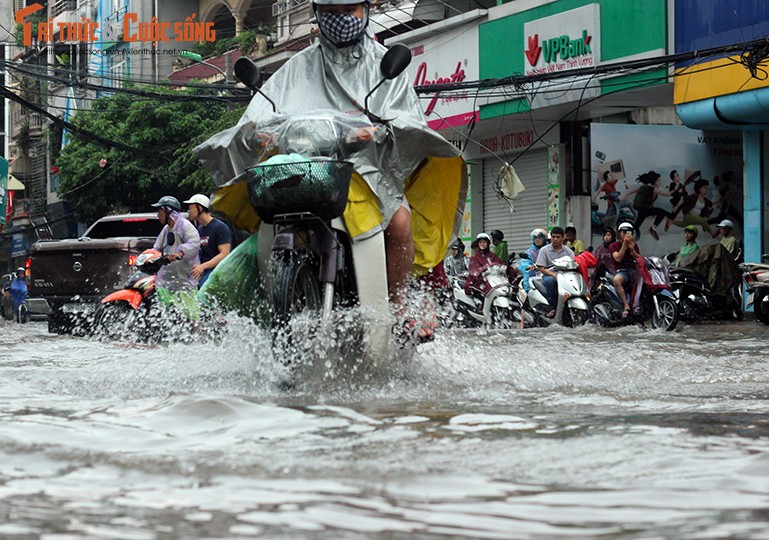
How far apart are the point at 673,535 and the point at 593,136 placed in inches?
764

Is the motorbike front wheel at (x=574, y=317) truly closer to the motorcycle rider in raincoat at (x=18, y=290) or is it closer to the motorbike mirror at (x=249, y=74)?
the motorbike mirror at (x=249, y=74)

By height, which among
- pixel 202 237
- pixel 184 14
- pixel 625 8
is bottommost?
pixel 202 237

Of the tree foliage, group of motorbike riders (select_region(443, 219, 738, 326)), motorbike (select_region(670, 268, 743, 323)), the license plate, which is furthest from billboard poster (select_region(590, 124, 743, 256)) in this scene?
the tree foliage

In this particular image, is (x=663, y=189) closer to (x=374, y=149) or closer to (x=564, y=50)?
(x=564, y=50)

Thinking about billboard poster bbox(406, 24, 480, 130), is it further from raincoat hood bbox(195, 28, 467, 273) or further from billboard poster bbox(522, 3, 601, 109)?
raincoat hood bbox(195, 28, 467, 273)

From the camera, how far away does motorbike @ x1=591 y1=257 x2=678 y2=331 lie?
16266 millimetres

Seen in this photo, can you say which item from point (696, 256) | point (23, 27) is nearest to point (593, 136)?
point (696, 256)

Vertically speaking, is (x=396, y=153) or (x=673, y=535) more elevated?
(x=396, y=153)

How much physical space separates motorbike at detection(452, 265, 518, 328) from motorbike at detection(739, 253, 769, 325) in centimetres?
340

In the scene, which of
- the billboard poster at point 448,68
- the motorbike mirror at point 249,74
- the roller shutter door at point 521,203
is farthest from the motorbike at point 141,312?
the roller shutter door at point 521,203

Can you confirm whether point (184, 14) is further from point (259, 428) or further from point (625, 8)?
point (259, 428)

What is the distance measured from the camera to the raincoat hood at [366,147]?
6598 millimetres

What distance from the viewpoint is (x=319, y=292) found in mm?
6363

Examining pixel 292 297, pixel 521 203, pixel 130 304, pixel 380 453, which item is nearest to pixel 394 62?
pixel 292 297
